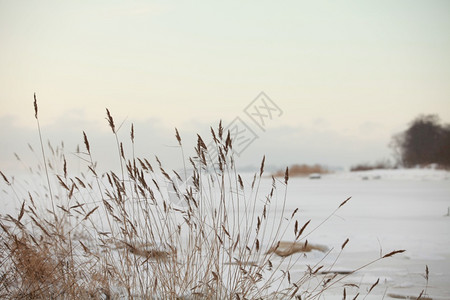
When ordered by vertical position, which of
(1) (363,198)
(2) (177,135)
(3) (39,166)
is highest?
(2) (177,135)

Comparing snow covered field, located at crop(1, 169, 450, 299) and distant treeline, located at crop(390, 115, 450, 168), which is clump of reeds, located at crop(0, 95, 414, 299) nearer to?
snow covered field, located at crop(1, 169, 450, 299)

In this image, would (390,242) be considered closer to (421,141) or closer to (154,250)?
(154,250)

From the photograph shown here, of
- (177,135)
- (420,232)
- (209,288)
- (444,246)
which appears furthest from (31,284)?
(420,232)

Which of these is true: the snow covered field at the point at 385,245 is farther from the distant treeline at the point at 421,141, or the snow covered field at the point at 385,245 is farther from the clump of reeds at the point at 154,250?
the distant treeline at the point at 421,141

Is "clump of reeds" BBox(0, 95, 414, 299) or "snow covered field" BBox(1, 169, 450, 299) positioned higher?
"clump of reeds" BBox(0, 95, 414, 299)

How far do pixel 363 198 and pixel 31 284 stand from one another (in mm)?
10149

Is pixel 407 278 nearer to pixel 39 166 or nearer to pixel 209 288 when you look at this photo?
pixel 209 288

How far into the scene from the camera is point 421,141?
3081cm

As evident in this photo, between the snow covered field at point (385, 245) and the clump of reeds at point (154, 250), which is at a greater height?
the clump of reeds at point (154, 250)

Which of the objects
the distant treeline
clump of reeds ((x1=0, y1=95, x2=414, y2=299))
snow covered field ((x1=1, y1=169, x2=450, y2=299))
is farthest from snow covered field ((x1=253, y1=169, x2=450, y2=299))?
the distant treeline

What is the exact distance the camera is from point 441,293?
10.9ft

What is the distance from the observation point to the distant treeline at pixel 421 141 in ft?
98.0

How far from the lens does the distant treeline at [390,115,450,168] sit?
2986cm

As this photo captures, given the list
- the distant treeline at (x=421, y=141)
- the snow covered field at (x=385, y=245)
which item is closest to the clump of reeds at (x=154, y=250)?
the snow covered field at (x=385, y=245)
